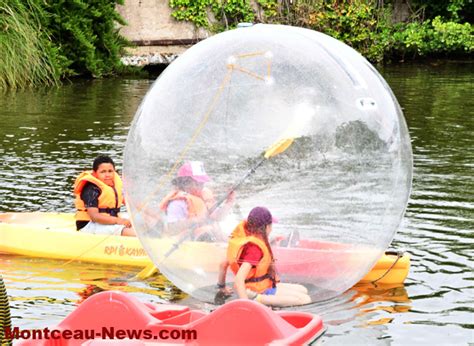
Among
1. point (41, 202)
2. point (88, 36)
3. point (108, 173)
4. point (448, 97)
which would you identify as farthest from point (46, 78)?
point (108, 173)

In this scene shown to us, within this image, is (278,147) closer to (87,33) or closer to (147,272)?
(147,272)

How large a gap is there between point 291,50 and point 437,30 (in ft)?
55.8

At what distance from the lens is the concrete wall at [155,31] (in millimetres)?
22766

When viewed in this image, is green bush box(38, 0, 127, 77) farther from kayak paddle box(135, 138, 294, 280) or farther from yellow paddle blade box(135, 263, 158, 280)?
kayak paddle box(135, 138, 294, 280)

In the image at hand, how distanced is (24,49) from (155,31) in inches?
163

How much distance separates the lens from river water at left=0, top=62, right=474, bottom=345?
7602 millimetres

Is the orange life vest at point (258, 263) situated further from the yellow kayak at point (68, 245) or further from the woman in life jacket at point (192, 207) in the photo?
the yellow kayak at point (68, 245)

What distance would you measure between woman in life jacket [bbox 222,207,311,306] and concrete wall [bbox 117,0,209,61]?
15.8 m

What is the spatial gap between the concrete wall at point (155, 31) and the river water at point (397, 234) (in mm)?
2793

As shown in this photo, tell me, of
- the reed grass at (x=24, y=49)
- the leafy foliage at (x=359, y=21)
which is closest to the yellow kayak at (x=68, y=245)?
the reed grass at (x=24, y=49)

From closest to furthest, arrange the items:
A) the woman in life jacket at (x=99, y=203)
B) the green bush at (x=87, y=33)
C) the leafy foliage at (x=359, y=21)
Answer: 1. the woman in life jacket at (x=99, y=203)
2. the green bush at (x=87, y=33)
3. the leafy foliage at (x=359, y=21)

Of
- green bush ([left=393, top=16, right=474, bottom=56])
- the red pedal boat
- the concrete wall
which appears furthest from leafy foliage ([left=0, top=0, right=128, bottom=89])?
the red pedal boat

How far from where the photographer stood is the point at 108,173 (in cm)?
979

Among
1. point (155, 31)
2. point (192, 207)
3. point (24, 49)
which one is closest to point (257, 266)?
point (192, 207)
